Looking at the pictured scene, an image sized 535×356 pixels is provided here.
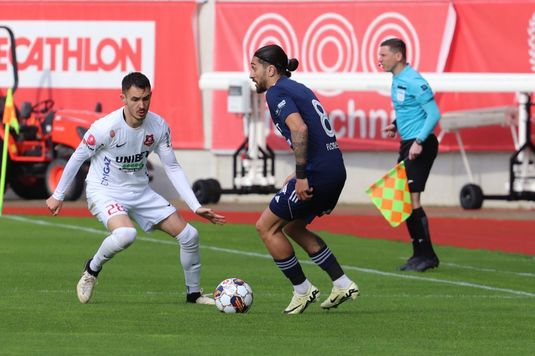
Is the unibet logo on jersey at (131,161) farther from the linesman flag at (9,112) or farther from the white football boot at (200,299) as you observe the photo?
the linesman flag at (9,112)

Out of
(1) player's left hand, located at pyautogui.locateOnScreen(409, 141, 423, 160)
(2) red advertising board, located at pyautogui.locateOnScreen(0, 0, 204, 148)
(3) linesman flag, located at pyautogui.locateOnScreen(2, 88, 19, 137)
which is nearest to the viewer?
(1) player's left hand, located at pyautogui.locateOnScreen(409, 141, 423, 160)

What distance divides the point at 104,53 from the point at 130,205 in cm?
1796

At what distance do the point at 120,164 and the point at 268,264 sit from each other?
4726 mm

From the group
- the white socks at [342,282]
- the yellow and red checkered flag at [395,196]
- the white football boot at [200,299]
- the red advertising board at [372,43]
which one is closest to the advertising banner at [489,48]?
the red advertising board at [372,43]

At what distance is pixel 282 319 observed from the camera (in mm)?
10961

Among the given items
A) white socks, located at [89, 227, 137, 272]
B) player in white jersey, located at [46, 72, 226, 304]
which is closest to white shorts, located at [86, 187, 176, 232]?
player in white jersey, located at [46, 72, 226, 304]

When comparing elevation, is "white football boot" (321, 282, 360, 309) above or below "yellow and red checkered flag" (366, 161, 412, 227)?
below

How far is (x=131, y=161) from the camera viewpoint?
39.2 ft

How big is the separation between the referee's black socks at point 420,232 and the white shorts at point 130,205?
13.9 ft

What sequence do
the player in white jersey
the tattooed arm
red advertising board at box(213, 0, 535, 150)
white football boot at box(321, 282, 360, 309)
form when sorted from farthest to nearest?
red advertising board at box(213, 0, 535, 150) < the player in white jersey < white football boot at box(321, 282, 360, 309) < the tattooed arm

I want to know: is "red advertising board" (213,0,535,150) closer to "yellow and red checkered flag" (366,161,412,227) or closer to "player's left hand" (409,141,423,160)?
"yellow and red checkered flag" (366,161,412,227)

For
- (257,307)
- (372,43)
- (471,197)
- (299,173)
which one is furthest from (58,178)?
(299,173)

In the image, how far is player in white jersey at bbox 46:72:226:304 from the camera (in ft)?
38.6

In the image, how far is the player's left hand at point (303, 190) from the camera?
10.9 m
